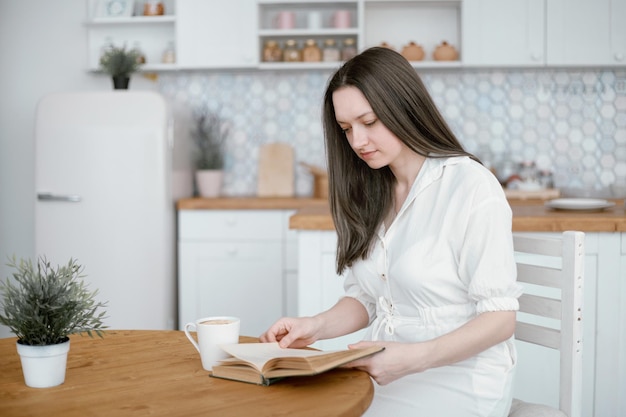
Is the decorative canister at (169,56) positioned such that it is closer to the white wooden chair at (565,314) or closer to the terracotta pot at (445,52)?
the terracotta pot at (445,52)

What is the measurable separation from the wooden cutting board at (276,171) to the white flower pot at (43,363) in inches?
129

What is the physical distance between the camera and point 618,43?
4.22m

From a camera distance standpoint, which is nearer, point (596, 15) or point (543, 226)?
point (543, 226)

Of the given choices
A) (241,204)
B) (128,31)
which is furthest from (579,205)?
(128,31)

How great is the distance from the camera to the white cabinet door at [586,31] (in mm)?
4219

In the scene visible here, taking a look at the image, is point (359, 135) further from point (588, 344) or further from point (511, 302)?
point (588, 344)

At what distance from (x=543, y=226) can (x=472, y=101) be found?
1976 millimetres

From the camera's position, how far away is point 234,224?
4.09 m

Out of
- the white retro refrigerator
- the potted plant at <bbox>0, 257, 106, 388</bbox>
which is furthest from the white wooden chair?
the white retro refrigerator

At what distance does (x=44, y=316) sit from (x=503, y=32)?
3.52 metres

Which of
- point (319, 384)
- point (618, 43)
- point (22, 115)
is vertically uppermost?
point (618, 43)

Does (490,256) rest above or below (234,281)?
above

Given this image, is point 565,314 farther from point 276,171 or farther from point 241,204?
point 276,171

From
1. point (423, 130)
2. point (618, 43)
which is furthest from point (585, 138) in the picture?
point (423, 130)
